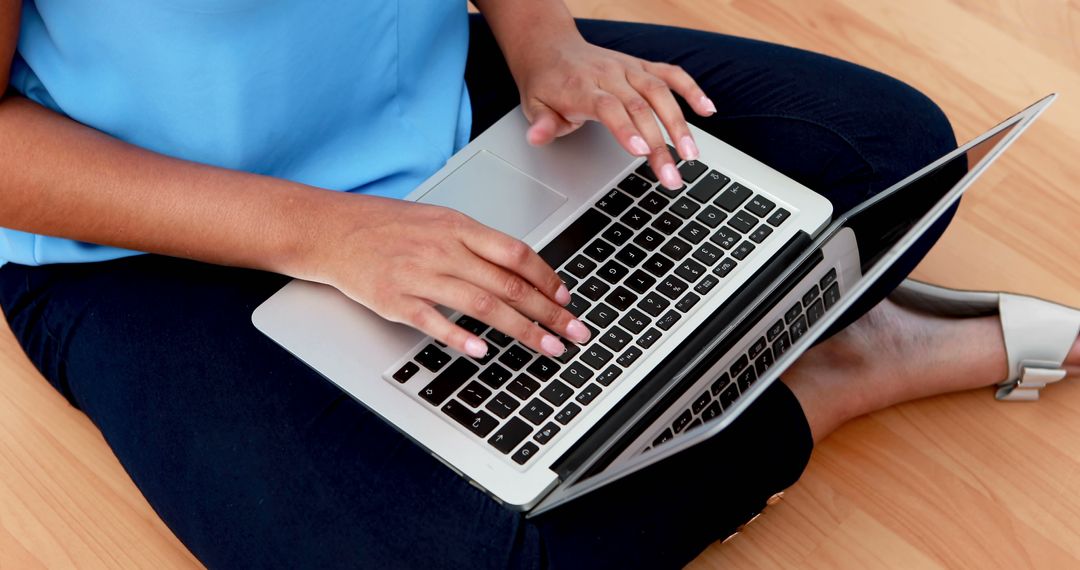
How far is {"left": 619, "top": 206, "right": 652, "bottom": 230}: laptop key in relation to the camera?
106 cm

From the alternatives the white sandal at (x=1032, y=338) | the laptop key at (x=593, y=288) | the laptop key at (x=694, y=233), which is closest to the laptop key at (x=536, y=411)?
the laptop key at (x=593, y=288)

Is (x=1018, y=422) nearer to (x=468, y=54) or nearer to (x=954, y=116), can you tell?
(x=954, y=116)

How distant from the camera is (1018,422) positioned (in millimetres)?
1316

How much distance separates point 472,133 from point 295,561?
452 mm

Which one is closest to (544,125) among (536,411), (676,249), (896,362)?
(676,249)

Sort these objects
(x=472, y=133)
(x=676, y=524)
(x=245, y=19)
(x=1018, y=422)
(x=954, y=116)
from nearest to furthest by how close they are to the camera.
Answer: (x=245, y=19) < (x=676, y=524) < (x=472, y=133) < (x=1018, y=422) < (x=954, y=116)

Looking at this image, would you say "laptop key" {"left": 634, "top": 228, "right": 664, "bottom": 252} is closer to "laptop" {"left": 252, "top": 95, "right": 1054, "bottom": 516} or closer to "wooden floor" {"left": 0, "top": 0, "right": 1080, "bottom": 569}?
"laptop" {"left": 252, "top": 95, "right": 1054, "bottom": 516}

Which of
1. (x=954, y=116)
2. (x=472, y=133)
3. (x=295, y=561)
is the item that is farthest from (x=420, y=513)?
(x=954, y=116)

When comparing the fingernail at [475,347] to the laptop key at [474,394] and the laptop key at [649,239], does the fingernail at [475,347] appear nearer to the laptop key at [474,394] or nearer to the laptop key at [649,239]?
the laptop key at [474,394]

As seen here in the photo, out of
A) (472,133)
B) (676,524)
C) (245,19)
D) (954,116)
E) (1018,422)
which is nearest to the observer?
(245,19)

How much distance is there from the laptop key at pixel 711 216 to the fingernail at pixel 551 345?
0.64 ft

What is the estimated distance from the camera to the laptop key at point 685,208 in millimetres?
1065

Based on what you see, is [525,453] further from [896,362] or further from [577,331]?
[896,362]

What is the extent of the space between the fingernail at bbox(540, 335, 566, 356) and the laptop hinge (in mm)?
66
